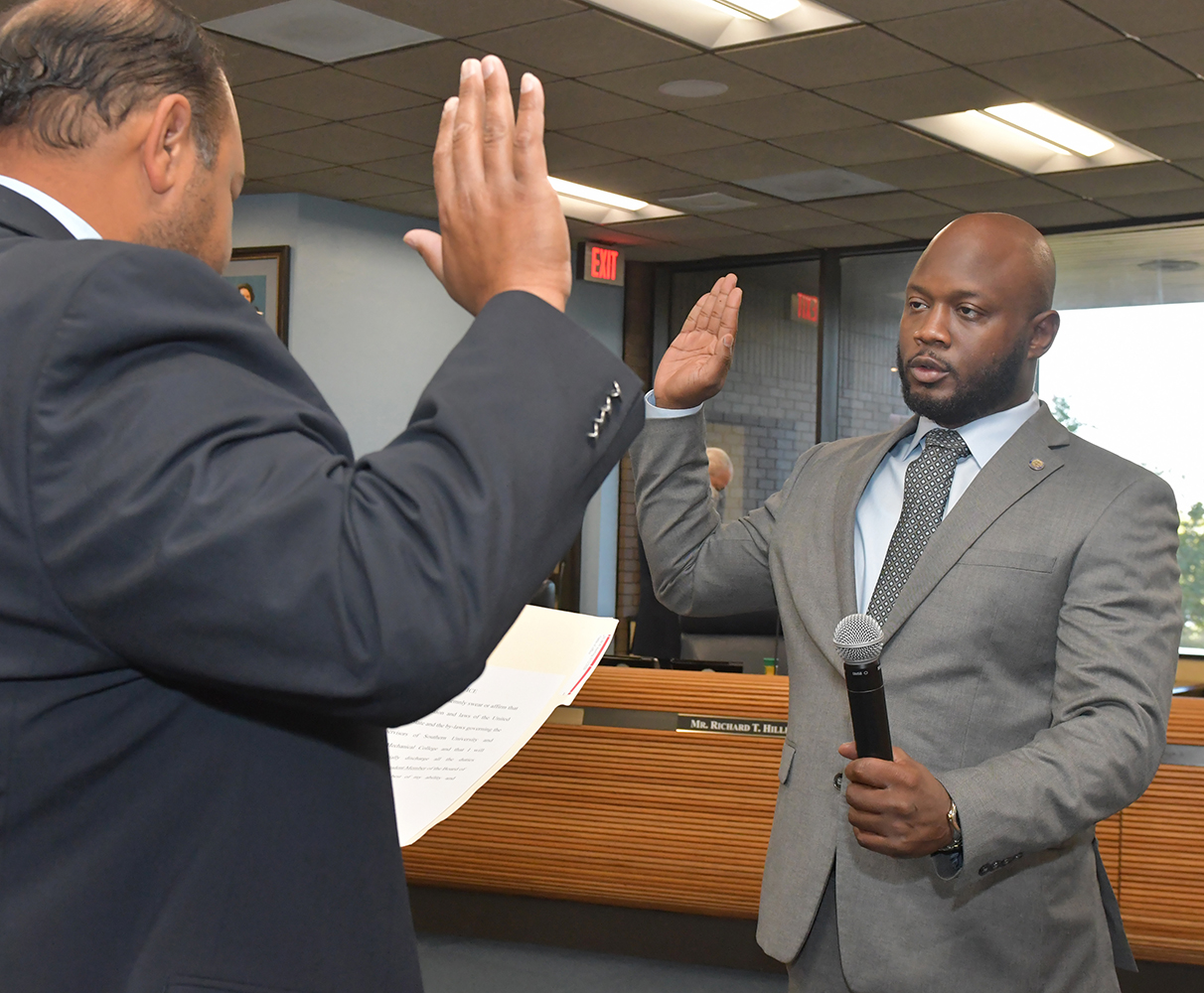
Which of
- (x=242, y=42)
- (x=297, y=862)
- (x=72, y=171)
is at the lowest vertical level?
(x=297, y=862)

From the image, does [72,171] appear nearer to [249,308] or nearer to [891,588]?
[249,308]

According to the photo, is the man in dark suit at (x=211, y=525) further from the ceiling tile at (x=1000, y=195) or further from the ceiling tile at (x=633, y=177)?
the ceiling tile at (x=1000, y=195)

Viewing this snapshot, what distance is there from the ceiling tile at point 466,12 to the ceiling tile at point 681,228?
3.46 meters

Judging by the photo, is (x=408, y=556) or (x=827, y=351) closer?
(x=408, y=556)

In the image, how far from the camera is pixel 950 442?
5.17 feet

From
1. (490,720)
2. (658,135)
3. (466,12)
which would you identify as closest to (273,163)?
(658,135)

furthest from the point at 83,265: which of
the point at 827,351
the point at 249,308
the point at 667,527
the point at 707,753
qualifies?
the point at 827,351

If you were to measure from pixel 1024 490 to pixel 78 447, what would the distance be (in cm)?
119

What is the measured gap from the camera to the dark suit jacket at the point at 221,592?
56 cm

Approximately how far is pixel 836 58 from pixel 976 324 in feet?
12.2

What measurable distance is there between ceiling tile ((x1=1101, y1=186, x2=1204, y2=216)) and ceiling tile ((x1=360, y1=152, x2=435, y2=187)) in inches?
160

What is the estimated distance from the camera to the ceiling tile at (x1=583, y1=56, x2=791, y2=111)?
5.07 metres

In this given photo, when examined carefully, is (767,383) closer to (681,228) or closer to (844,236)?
(844,236)

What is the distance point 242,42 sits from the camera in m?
4.93
